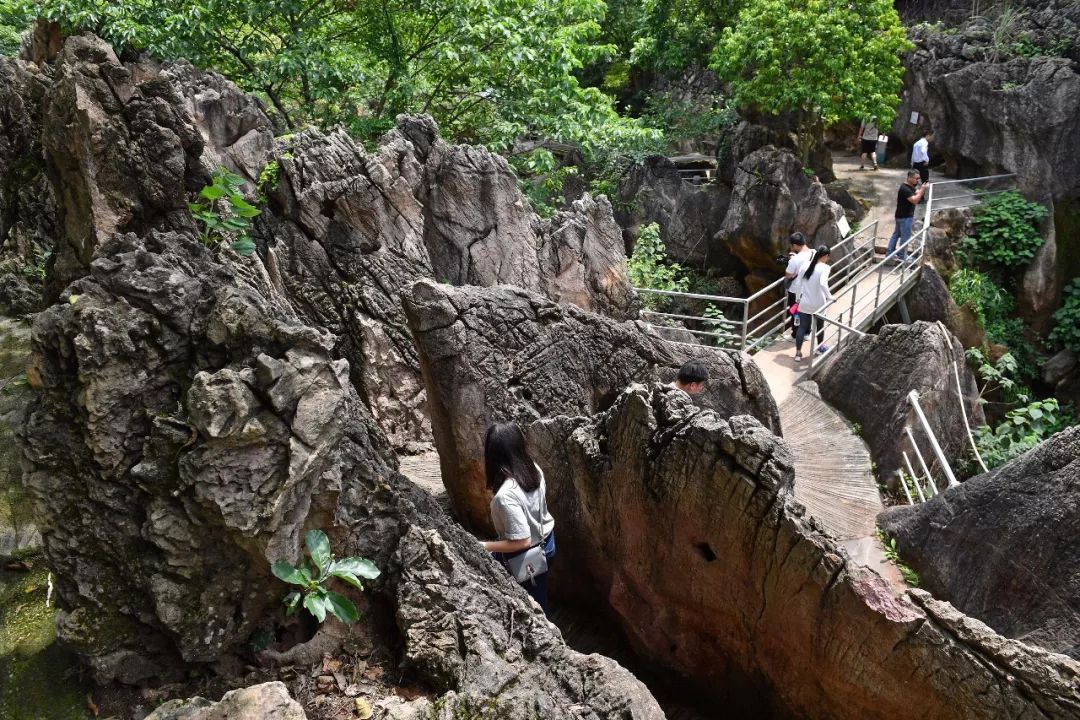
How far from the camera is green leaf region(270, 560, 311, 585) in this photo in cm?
329

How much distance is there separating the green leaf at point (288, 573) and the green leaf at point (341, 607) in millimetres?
119

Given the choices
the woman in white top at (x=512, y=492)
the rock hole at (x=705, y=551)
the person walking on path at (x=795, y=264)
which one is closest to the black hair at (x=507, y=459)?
the woman in white top at (x=512, y=492)

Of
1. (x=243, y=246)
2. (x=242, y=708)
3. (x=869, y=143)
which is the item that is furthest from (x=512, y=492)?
(x=869, y=143)

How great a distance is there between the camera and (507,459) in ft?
14.8

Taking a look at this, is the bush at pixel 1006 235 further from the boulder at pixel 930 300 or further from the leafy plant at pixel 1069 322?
the boulder at pixel 930 300

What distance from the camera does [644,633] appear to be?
17.9 ft

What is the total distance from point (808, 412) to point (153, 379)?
785 centimetres

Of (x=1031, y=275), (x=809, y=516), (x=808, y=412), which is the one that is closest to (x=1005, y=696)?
(x=809, y=516)

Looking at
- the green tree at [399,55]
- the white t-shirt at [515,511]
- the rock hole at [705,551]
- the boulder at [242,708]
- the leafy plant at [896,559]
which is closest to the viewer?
the boulder at [242,708]

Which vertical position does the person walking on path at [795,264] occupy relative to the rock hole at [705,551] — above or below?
above

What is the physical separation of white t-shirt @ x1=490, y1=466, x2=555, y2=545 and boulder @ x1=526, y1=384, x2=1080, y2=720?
0.82m

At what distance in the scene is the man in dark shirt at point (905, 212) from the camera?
13117 mm

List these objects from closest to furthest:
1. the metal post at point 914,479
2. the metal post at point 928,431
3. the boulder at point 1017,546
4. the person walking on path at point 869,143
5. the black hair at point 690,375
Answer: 1. the boulder at point 1017,546
2. the black hair at point 690,375
3. the metal post at point 928,431
4. the metal post at point 914,479
5. the person walking on path at point 869,143

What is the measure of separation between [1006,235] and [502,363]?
48.7 feet
